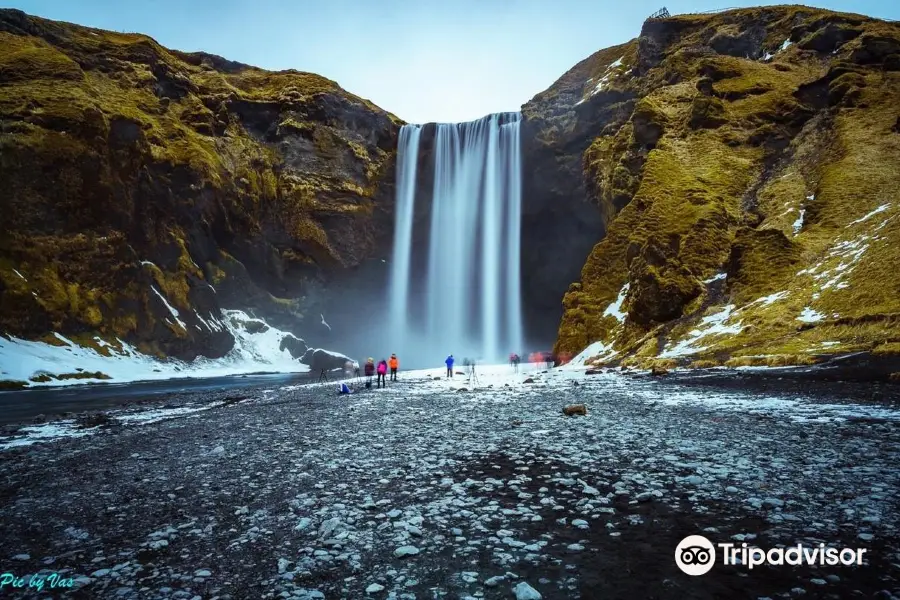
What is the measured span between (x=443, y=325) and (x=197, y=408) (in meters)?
63.0

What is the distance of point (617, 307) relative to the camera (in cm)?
4447

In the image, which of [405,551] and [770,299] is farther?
[770,299]

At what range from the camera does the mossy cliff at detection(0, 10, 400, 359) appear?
165 ft

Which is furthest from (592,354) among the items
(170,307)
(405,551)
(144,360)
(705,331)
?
(170,307)

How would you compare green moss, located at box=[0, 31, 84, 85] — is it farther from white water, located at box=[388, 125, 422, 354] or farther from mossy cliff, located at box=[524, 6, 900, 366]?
mossy cliff, located at box=[524, 6, 900, 366]

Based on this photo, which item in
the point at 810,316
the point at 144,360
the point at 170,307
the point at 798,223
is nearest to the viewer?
the point at 810,316

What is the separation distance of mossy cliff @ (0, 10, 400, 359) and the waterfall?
606 cm

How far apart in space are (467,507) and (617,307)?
41.0m

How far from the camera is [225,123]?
257 feet

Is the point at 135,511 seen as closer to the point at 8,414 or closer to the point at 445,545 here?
the point at 445,545

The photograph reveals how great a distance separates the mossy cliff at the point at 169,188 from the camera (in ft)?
165

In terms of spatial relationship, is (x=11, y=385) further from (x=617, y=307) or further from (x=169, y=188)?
(x=617, y=307)

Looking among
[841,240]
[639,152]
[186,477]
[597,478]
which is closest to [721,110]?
[639,152]

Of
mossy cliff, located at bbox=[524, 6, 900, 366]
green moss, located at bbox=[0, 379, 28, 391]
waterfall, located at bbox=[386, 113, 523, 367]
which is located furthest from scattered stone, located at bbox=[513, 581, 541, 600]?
waterfall, located at bbox=[386, 113, 523, 367]
